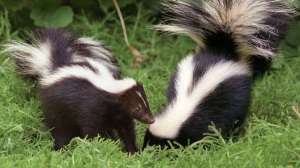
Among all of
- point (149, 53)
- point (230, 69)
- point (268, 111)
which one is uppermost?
point (230, 69)

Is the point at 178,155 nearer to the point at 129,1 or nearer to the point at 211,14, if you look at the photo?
the point at 211,14

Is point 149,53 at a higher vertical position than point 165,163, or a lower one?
lower

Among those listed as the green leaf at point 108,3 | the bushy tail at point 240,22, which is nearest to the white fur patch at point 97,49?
the bushy tail at point 240,22

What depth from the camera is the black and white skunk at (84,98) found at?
4.91 m

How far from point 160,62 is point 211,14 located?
159 cm

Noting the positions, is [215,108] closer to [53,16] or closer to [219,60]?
[219,60]

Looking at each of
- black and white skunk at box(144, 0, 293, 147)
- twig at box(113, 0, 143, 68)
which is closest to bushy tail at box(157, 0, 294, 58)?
black and white skunk at box(144, 0, 293, 147)

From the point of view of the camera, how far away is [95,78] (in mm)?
5047

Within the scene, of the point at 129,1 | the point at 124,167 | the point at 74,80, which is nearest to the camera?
the point at 124,167

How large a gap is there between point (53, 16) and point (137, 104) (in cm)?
255

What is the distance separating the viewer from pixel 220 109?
5191 millimetres

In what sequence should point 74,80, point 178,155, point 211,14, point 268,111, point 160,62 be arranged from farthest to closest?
1. point 160,62
2. point 268,111
3. point 211,14
4. point 74,80
5. point 178,155

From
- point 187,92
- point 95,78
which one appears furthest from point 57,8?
point 187,92

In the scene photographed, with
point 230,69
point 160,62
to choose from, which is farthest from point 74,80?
point 160,62
